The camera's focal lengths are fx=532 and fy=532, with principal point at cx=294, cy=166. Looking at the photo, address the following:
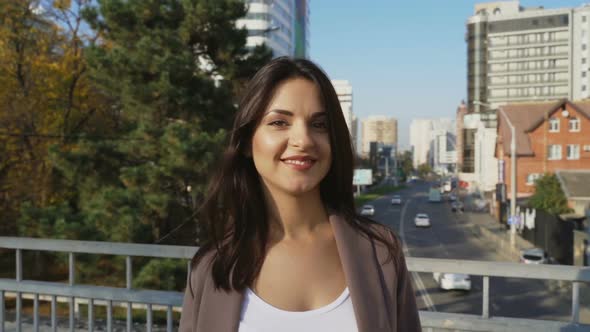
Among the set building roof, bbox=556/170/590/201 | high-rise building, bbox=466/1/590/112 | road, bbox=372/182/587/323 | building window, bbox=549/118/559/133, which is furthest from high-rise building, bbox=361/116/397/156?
building roof, bbox=556/170/590/201

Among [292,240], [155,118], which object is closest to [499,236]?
[155,118]

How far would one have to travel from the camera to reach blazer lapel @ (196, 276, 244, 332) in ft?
4.75

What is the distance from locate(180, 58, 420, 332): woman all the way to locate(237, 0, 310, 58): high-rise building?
192 feet

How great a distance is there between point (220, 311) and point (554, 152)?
43.1m

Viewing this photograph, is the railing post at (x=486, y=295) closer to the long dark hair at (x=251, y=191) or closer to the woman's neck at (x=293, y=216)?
the long dark hair at (x=251, y=191)

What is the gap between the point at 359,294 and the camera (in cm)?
144

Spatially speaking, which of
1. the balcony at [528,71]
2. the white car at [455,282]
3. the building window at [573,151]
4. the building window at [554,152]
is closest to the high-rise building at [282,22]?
the building window at [554,152]

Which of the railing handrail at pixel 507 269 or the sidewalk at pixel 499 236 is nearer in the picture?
the railing handrail at pixel 507 269

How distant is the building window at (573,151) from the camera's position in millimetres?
39562

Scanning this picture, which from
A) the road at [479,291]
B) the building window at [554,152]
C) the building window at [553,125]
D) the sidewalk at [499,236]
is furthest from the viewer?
the building window at [554,152]

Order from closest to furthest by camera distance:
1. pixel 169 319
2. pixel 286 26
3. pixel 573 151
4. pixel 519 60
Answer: pixel 169 319, pixel 573 151, pixel 286 26, pixel 519 60

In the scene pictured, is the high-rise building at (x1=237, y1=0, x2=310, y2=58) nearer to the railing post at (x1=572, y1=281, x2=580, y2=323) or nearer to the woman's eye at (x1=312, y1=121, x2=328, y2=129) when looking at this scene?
the railing post at (x1=572, y1=281, x2=580, y2=323)

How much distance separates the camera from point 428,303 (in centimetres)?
1648

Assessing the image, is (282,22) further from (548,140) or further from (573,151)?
(573,151)
